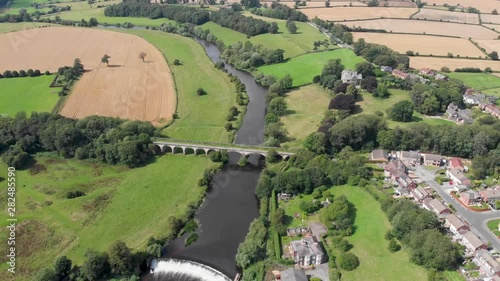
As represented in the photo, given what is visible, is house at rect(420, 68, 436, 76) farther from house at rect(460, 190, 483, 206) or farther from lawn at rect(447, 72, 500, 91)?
house at rect(460, 190, 483, 206)

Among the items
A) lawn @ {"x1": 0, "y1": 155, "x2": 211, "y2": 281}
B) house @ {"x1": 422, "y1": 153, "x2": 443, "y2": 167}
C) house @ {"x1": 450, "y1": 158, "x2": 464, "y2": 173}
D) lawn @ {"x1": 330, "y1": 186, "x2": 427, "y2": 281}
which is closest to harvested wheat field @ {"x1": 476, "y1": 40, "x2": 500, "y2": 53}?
house @ {"x1": 450, "y1": 158, "x2": 464, "y2": 173}

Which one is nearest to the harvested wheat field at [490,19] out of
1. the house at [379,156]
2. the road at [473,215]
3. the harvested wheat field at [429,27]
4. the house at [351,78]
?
the harvested wheat field at [429,27]

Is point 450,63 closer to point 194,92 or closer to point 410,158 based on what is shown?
point 410,158

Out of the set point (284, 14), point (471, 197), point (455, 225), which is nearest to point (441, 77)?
point (471, 197)

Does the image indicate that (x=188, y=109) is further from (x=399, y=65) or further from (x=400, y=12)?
(x=400, y=12)

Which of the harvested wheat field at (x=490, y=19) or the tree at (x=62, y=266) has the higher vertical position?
the harvested wheat field at (x=490, y=19)

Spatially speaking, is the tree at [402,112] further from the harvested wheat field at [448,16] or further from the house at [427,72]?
the harvested wheat field at [448,16]

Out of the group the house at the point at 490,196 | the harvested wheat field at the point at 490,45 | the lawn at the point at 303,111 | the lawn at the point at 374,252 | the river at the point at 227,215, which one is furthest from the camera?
the harvested wheat field at the point at 490,45
